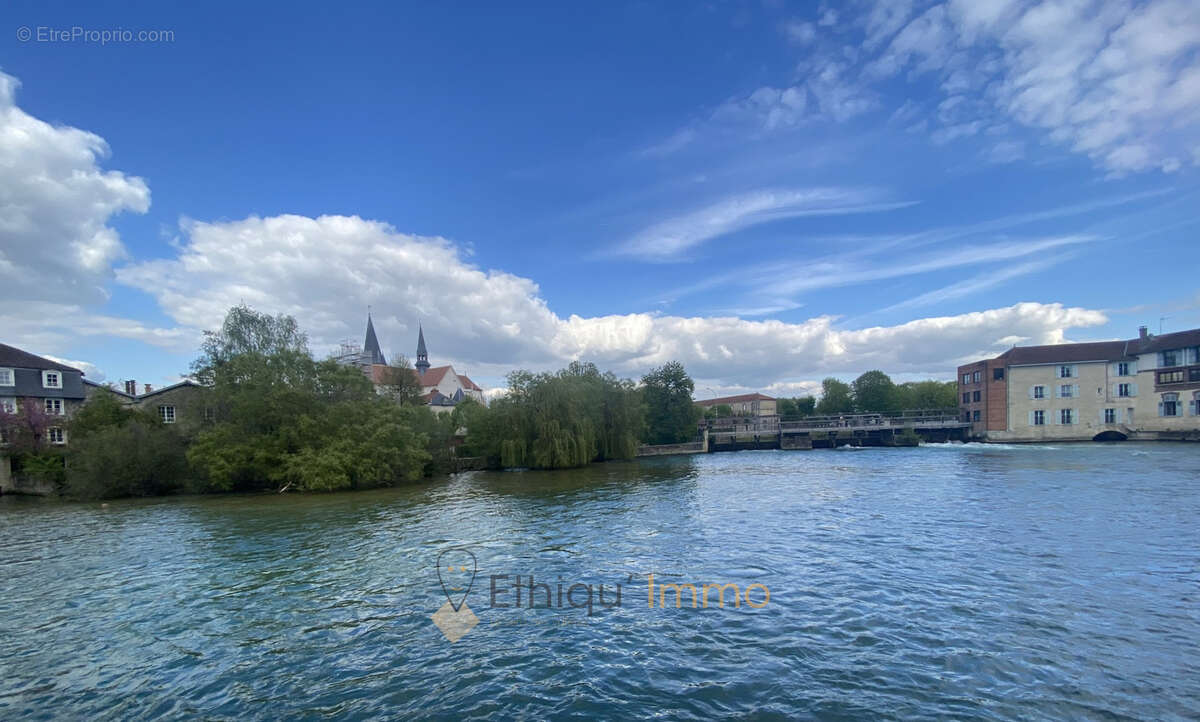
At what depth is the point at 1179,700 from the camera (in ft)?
21.9

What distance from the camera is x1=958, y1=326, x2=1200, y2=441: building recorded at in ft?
191

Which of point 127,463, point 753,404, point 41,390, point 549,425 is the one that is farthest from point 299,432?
point 753,404

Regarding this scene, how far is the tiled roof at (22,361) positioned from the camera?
4303 centimetres

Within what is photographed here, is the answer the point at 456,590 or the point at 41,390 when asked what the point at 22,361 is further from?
the point at 456,590

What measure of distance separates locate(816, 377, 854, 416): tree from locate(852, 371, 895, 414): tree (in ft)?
7.54

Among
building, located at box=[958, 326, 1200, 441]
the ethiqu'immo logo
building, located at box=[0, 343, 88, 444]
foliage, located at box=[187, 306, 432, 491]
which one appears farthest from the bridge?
building, located at box=[0, 343, 88, 444]

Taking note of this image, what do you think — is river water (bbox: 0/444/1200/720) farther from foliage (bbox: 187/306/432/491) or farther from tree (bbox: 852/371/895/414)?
tree (bbox: 852/371/895/414)

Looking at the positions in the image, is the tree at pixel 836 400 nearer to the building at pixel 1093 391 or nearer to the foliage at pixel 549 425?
the building at pixel 1093 391

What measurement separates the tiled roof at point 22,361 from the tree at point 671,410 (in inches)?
2361

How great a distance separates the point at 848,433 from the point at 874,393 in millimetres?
21855

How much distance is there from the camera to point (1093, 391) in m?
64.2

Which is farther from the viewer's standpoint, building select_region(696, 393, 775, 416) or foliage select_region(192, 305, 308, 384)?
Answer: building select_region(696, 393, 775, 416)

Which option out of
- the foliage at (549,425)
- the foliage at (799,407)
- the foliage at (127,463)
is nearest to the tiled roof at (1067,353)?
the foliage at (799,407)

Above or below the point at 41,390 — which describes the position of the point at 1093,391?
below
